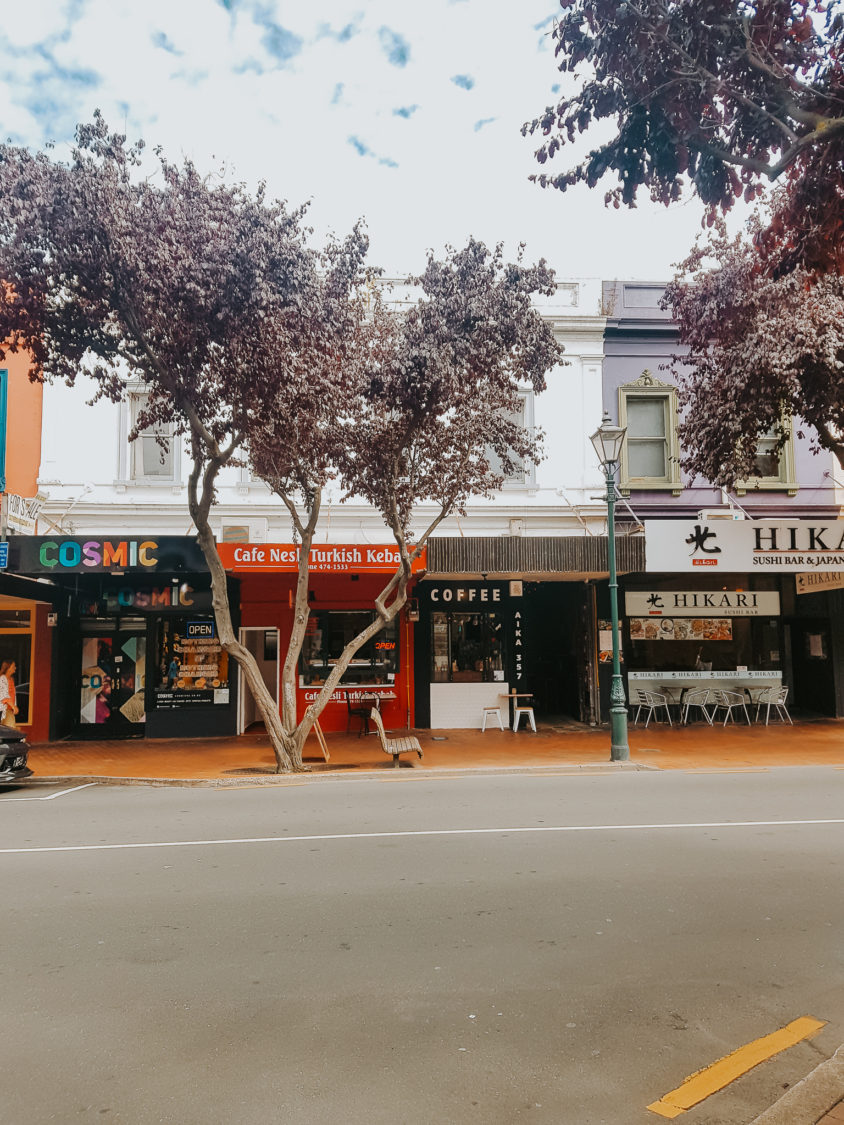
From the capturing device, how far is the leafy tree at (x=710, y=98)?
5.05m

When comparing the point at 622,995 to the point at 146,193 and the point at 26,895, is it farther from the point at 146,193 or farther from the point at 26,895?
the point at 146,193

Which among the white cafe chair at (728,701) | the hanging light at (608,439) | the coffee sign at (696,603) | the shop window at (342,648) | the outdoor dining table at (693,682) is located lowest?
the white cafe chair at (728,701)

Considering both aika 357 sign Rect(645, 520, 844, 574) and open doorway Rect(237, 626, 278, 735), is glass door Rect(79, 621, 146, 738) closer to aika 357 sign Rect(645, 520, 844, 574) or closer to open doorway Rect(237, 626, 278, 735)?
open doorway Rect(237, 626, 278, 735)

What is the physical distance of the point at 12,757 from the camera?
11.8 meters

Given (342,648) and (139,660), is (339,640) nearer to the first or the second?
(342,648)

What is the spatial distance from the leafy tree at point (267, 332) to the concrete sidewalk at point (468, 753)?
5.32 ft

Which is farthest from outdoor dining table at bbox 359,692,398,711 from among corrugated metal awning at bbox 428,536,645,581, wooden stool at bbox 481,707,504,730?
corrugated metal awning at bbox 428,536,645,581

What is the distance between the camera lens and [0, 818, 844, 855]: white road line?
8.02m

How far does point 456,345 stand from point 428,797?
21.2ft

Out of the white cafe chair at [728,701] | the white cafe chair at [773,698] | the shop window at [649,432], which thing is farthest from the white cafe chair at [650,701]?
the shop window at [649,432]

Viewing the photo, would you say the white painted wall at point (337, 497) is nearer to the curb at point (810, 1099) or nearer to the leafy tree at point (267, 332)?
the leafy tree at point (267, 332)

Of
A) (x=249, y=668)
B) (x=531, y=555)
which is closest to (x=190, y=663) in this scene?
(x=249, y=668)

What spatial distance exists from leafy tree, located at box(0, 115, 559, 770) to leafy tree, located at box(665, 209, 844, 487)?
309 cm

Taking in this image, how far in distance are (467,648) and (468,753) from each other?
3.92 meters
